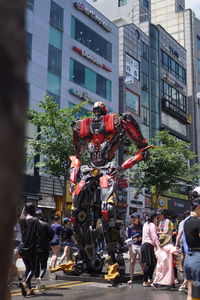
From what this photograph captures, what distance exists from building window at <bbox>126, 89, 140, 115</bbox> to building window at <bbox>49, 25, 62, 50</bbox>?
10.2 m

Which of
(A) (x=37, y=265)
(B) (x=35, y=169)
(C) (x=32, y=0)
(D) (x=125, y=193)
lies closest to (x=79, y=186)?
(A) (x=37, y=265)

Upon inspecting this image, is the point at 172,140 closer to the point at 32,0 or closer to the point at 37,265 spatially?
the point at 32,0

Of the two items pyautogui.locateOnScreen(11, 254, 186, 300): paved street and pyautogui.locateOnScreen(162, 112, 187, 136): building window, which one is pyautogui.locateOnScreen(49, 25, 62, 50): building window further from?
pyautogui.locateOnScreen(11, 254, 186, 300): paved street

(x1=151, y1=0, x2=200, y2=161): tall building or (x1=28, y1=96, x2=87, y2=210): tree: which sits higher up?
(x1=151, y1=0, x2=200, y2=161): tall building

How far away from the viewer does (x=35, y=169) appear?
25406mm

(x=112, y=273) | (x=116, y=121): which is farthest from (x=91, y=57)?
(x=112, y=273)

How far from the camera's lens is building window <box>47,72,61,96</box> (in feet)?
90.7

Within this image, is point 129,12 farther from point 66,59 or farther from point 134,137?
point 134,137

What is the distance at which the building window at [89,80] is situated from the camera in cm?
3031

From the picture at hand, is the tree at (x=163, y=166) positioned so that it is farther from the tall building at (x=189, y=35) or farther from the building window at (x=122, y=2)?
the building window at (x=122, y=2)

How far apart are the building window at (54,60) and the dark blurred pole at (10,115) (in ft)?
91.5

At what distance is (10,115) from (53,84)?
91.3ft

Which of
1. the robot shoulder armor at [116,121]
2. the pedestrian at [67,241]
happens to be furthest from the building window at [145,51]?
the robot shoulder armor at [116,121]

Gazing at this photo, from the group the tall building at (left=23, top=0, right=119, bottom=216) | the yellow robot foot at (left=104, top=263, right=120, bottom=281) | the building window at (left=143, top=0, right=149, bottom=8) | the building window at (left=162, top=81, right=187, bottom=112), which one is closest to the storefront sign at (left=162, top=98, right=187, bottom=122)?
the building window at (left=162, top=81, right=187, bottom=112)
